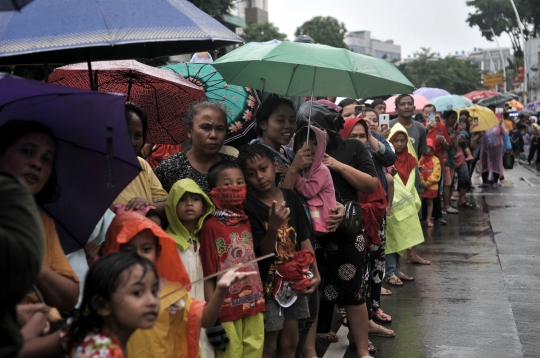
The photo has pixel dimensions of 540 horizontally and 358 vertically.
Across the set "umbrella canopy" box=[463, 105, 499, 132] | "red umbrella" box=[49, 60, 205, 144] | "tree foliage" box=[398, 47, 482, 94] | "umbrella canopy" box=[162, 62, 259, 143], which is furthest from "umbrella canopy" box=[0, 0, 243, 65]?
"tree foliage" box=[398, 47, 482, 94]

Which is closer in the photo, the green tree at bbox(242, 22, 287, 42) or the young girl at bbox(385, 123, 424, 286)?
the young girl at bbox(385, 123, 424, 286)

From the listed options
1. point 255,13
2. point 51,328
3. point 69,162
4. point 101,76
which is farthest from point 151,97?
point 255,13

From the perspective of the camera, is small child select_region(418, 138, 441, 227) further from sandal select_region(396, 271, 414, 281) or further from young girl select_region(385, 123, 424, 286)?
sandal select_region(396, 271, 414, 281)

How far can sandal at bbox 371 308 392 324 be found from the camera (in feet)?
22.9

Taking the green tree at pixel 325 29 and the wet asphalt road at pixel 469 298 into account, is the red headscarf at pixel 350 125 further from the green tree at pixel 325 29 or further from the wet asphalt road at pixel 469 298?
the green tree at pixel 325 29

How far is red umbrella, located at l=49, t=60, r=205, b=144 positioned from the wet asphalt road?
2.12m

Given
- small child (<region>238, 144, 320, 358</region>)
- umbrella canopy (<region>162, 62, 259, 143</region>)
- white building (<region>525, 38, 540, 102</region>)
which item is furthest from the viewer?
white building (<region>525, 38, 540, 102</region>)

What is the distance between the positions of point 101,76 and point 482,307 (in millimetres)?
4170

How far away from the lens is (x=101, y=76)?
554cm

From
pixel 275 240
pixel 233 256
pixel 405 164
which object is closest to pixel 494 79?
pixel 405 164

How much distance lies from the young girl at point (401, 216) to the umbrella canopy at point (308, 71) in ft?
8.01

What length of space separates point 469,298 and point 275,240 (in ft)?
12.8

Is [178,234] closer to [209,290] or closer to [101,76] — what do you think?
[209,290]

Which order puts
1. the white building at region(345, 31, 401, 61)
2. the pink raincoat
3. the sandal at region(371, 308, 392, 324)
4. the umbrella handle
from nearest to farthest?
the umbrella handle < the sandal at region(371, 308, 392, 324) < the pink raincoat < the white building at region(345, 31, 401, 61)
